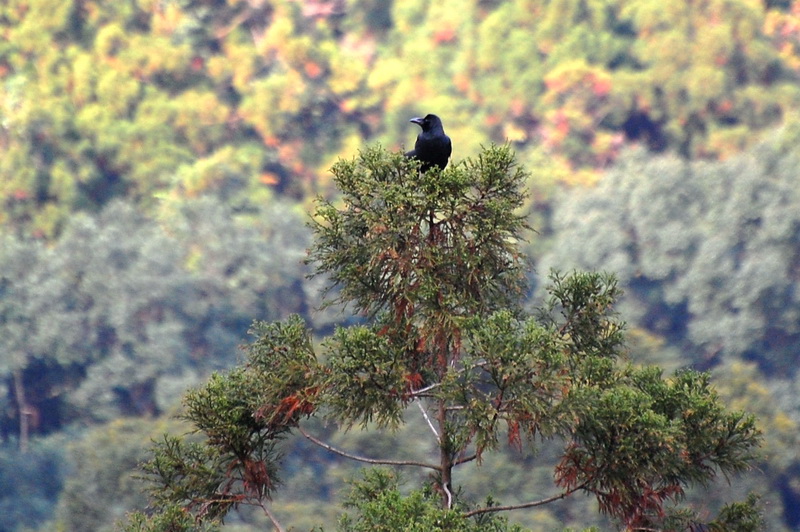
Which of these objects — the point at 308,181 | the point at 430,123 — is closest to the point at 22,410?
the point at 308,181

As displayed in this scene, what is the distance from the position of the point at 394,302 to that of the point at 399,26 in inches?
2019

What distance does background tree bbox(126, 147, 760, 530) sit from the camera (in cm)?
679

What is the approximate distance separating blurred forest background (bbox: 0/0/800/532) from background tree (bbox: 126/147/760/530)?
1670 cm

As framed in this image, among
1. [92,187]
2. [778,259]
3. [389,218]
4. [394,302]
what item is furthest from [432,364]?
[92,187]

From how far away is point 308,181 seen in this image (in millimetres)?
51438

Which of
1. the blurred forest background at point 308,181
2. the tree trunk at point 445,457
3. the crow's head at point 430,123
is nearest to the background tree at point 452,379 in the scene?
the tree trunk at point 445,457

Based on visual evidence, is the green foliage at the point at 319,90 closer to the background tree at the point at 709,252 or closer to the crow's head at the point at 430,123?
the background tree at the point at 709,252

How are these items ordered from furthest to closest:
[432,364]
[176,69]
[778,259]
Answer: [176,69]
[778,259]
[432,364]

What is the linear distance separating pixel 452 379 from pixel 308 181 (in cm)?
4498

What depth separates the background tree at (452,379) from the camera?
267 inches

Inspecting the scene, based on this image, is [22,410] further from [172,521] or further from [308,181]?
[172,521]

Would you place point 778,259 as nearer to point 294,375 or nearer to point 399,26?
point 399,26

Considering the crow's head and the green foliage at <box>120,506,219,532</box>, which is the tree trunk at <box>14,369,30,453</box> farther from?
the green foliage at <box>120,506,219,532</box>

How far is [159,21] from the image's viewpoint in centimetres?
5388
